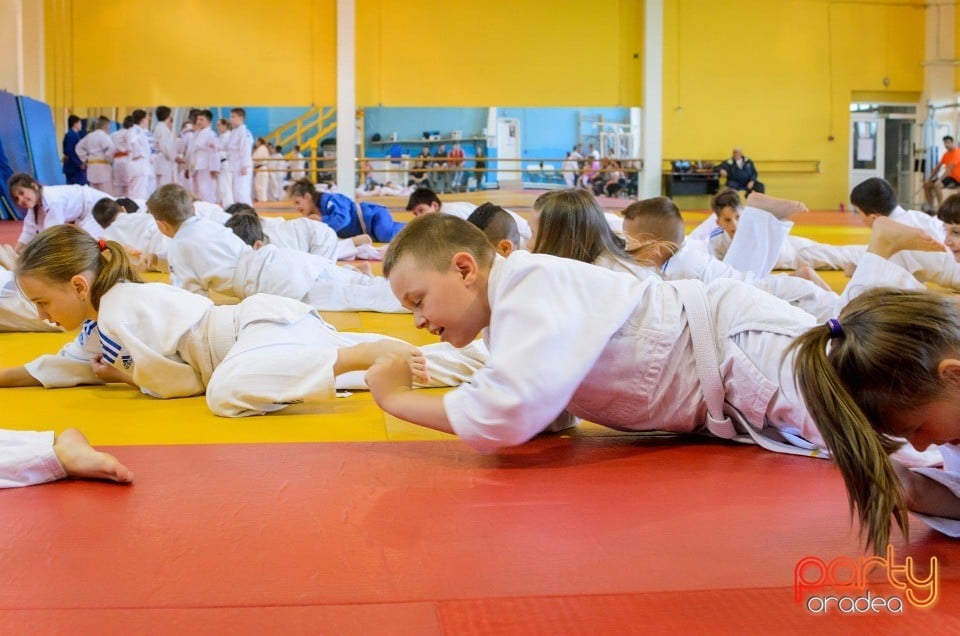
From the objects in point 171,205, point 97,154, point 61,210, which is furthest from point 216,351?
point 97,154

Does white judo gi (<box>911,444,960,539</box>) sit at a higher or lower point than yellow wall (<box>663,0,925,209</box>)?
lower

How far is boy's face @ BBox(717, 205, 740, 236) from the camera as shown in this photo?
6766 millimetres

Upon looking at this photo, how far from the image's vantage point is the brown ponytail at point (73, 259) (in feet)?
10.1

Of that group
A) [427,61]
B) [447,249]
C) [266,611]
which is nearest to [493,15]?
[427,61]

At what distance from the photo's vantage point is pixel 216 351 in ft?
11.0

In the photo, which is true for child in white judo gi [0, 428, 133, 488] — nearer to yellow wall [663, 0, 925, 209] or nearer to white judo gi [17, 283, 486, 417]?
white judo gi [17, 283, 486, 417]

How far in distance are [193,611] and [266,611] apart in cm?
11

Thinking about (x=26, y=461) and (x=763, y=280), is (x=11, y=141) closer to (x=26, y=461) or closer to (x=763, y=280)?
(x=763, y=280)

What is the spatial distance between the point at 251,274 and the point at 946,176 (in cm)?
1316

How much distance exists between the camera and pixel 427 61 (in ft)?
51.3

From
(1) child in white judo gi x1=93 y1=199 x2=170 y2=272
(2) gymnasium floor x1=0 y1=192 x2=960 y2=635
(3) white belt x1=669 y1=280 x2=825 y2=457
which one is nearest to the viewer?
(2) gymnasium floor x1=0 y1=192 x2=960 y2=635

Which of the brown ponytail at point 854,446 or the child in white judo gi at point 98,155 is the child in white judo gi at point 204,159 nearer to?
the child in white judo gi at point 98,155

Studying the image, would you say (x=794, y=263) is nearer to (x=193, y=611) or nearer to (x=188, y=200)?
(x=188, y=200)

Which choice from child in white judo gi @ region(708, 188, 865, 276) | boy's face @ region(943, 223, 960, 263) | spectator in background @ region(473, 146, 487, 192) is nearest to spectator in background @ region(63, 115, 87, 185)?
spectator in background @ region(473, 146, 487, 192)
